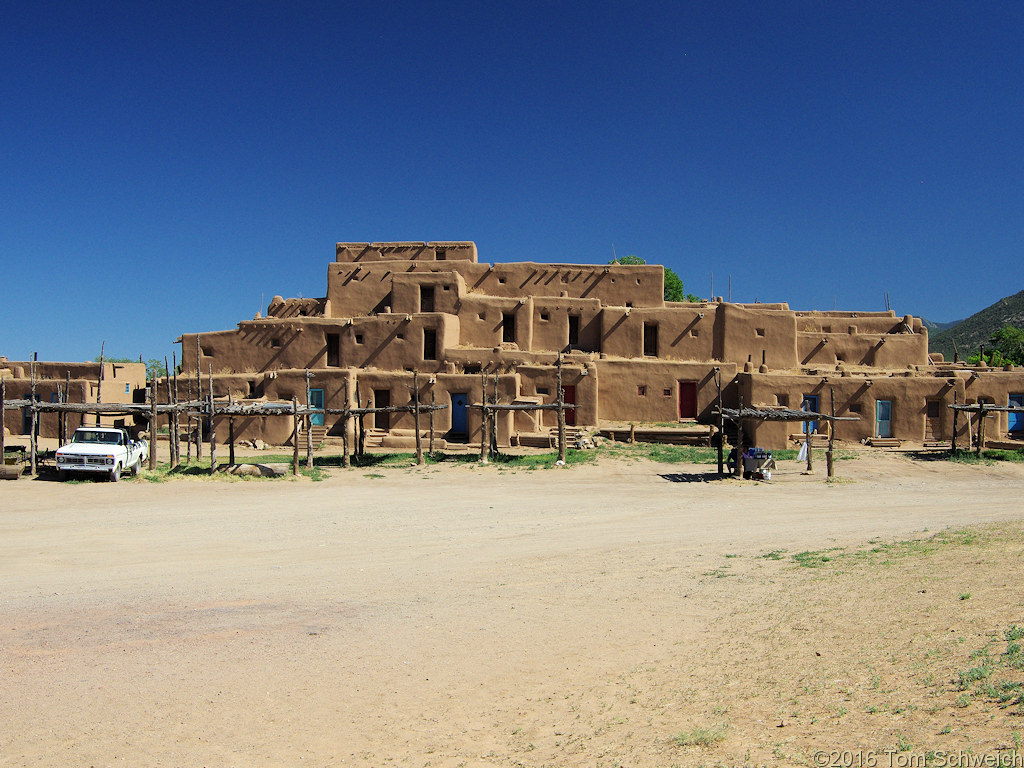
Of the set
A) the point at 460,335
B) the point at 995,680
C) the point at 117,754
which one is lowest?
the point at 117,754

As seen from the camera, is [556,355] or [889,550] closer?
[889,550]

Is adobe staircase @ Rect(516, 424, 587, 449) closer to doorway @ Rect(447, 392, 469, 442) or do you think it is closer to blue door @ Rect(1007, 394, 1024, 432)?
doorway @ Rect(447, 392, 469, 442)

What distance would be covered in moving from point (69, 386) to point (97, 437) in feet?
39.3

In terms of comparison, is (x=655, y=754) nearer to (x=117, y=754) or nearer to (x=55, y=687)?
(x=117, y=754)

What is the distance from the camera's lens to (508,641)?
7531mm

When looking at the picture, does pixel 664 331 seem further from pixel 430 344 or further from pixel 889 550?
pixel 889 550

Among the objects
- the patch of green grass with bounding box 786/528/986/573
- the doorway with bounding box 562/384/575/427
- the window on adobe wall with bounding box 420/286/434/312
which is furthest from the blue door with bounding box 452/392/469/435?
the patch of green grass with bounding box 786/528/986/573

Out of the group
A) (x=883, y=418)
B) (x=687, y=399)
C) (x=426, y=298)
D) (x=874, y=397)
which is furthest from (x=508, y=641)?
(x=426, y=298)

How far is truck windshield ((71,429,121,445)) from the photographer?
67.6 feet

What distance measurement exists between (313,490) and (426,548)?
8.40m

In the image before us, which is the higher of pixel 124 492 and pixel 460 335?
pixel 460 335

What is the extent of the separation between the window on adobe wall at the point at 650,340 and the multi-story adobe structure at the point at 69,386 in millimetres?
23634

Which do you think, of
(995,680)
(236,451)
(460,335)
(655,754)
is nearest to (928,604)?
(995,680)

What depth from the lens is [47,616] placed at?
847 centimetres
